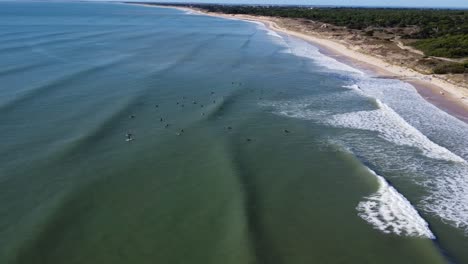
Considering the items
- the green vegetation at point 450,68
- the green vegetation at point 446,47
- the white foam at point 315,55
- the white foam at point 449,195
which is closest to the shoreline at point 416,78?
the white foam at point 315,55

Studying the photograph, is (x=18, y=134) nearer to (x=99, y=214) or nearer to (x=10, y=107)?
(x=10, y=107)

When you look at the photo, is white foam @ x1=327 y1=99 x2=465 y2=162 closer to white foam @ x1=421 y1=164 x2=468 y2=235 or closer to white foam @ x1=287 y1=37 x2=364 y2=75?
white foam @ x1=421 y1=164 x2=468 y2=235

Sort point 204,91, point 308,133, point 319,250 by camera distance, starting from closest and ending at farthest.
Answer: point 319,250 < point 308,133 < point 204,91

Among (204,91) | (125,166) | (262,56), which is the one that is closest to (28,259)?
(125,166)

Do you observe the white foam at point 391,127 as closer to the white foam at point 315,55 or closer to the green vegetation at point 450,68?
the green vegetation at point 450,68

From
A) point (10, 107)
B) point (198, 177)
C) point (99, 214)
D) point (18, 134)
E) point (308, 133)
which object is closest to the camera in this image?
point (99, 214)

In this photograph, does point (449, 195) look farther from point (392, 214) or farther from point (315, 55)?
point (315, 55)

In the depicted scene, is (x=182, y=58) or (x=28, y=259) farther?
(x=182, y=58)
